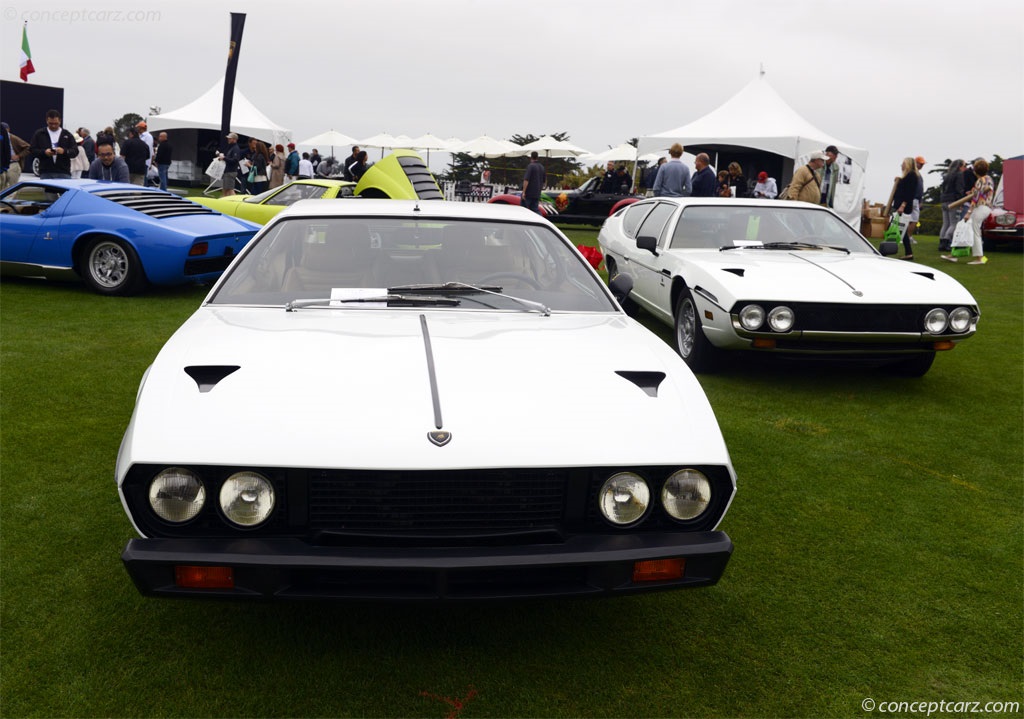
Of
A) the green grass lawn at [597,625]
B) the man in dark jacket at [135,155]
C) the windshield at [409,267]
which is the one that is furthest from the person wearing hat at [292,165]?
the windshield at [409,267]

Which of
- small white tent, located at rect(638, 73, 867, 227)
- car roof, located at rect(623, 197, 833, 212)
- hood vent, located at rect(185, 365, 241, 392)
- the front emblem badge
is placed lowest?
the front emblem badge

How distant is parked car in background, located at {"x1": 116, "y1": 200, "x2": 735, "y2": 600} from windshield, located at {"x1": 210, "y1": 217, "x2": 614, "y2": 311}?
57cm

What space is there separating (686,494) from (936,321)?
4.02 meters

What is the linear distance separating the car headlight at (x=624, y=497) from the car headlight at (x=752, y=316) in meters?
3.39

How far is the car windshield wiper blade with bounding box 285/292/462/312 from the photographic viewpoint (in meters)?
3.16

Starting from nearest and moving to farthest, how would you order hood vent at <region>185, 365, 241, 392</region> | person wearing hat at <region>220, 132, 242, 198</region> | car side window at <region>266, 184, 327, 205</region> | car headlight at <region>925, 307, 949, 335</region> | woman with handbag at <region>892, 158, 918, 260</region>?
1. hood vent at <region>185, 365, 241, 392</region>
2. car headlight at <region>925, 307, 949, 335</region>
3. car side window at <region>266, 184, 327, 205</region>
4. woman with handbag at <region>892, 158, 918, 260</region>
5. person wearing hat at <region>220, 132, 242, 198</region>

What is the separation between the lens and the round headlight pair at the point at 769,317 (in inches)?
213

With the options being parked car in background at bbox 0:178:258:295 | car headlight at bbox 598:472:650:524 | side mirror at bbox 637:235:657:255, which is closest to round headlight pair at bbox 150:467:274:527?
car headlight at bbox 598:472:650:524

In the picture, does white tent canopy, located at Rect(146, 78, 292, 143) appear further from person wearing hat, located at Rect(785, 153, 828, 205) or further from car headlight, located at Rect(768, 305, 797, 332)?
car headlight, located at Rect(768, 305, 797, 332)

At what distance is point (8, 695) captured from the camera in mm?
2275

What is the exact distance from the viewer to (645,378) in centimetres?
266

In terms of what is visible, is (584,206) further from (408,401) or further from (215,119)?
(408,401)

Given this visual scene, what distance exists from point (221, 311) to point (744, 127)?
63.1 feet

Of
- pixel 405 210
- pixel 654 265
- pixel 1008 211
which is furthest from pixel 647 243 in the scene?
pixel 1008 211
